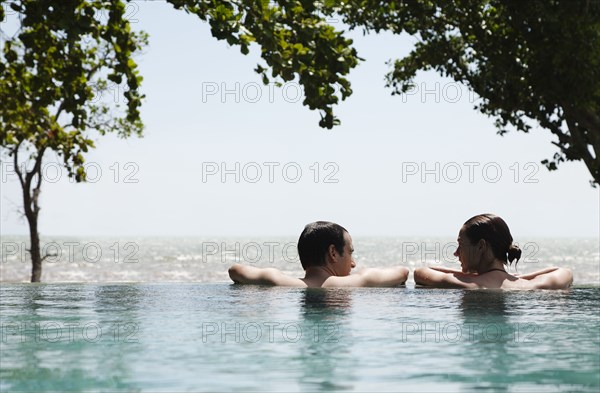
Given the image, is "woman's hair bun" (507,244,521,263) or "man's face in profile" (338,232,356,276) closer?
"woman's hair bun" (507,244,521,263)

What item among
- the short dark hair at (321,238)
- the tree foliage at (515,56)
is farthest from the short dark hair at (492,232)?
the tree foliage at (515,56)

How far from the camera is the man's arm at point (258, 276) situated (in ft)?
32.0

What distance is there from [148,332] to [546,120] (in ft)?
58.1

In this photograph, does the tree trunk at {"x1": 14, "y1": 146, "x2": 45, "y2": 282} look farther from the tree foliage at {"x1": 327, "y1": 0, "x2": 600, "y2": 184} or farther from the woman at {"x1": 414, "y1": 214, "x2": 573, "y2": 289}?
the woman at {"x1": 414, "y1": 214, "x2": 573, "y2": 289}

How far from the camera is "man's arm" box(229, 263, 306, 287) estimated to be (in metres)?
9.77

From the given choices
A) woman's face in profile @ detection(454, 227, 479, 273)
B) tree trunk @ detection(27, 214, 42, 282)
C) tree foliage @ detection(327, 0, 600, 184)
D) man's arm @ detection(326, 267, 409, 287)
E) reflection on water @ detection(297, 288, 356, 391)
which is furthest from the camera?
tree trunk @ detection(27, 214, 42, 282)

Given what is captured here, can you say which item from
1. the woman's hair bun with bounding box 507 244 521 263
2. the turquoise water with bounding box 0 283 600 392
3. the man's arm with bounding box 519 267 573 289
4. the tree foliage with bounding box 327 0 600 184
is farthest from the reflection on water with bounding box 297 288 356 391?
the tree foliage with bounding box 327 0 600 184

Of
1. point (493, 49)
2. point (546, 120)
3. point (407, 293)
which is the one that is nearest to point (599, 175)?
point (546, 120)

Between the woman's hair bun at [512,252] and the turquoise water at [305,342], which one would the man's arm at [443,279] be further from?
the woman's hair bun at [512,252]

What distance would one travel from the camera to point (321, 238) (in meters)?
9.30

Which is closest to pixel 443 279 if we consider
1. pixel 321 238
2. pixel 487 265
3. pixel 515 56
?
pixel 487 265

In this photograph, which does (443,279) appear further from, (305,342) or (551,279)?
(305,342)

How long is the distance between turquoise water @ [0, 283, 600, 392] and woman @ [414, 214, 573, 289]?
14.1 inches

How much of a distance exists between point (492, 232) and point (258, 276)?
2836 mm
